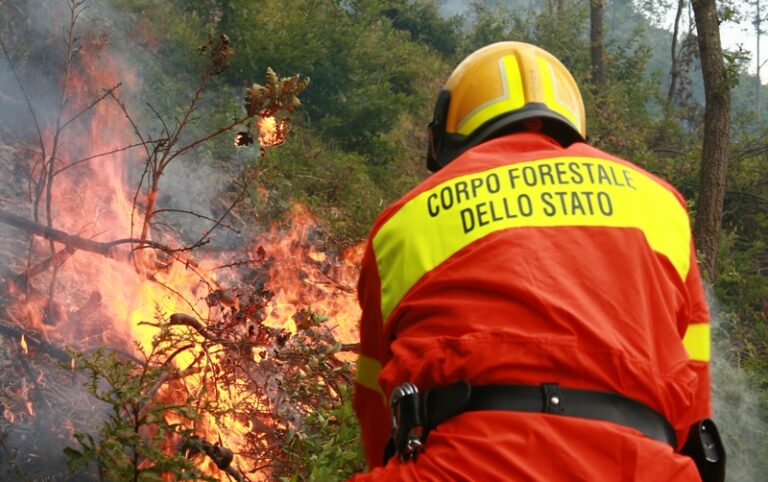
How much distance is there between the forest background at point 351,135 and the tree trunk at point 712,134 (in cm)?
20

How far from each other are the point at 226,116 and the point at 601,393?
22.6 feet

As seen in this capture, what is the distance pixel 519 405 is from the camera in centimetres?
204

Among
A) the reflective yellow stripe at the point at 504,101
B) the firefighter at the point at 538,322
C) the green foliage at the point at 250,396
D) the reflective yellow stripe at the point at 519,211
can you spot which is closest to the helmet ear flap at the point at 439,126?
the reflective yellow stripe at the point at 504,101

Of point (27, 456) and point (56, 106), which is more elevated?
point (56, 106)

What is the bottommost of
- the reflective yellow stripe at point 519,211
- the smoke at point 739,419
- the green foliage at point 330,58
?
the smoke at point 739,419

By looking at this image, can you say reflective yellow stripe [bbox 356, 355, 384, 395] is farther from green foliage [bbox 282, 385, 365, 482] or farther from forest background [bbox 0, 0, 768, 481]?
green foliage [bbox 282, 385, 365, 482]

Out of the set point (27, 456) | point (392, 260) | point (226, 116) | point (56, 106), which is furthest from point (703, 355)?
point (226, 116)

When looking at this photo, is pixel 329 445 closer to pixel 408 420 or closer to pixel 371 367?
pixel 371 367

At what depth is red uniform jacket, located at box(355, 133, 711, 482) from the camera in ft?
6.54

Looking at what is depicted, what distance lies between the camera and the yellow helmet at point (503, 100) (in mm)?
2822

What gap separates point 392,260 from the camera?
7.63ft

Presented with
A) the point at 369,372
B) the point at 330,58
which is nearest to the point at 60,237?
the point at 369,372

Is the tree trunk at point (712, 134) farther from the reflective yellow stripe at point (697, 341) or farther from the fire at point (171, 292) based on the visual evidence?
the reflective yellow stripe at point (697, 341)

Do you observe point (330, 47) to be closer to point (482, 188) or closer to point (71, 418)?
point (71, 418)
